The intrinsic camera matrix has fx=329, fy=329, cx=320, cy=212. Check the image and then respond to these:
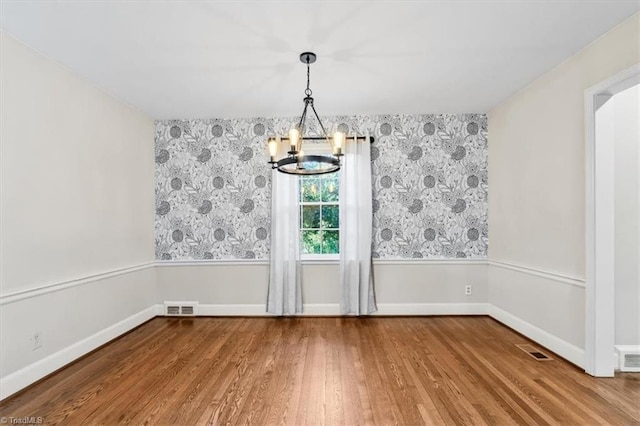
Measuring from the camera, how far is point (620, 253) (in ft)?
9.28

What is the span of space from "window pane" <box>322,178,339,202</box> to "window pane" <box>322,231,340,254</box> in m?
0.48

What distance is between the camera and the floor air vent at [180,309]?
4.49m

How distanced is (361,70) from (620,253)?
9.19 feet

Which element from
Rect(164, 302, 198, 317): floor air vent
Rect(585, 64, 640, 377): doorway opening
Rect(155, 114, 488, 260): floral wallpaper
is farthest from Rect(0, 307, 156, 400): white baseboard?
Rect(585, 64, 640, 377): doorway opening

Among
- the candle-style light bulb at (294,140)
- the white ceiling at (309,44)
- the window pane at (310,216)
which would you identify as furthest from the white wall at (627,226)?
the window pane at (310,216)

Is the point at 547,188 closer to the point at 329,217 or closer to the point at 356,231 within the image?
the point at 356,231

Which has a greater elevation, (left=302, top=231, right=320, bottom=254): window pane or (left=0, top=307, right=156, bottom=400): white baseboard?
(left=302, top=231, right=320, bottom=254): window pane

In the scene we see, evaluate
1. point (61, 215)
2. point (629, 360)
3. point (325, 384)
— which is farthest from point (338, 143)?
point (629, 360)

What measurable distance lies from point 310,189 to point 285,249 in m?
0.93

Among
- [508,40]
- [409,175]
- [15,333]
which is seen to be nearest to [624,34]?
[508,40]

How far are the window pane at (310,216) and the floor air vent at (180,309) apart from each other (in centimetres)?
190

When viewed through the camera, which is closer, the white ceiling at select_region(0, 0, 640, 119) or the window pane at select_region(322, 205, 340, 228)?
the white ceiling at select_region(0, 0, 640, 119)

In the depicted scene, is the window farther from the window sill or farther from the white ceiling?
the white ceiling

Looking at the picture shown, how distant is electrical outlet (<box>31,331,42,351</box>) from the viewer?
8.71ft
